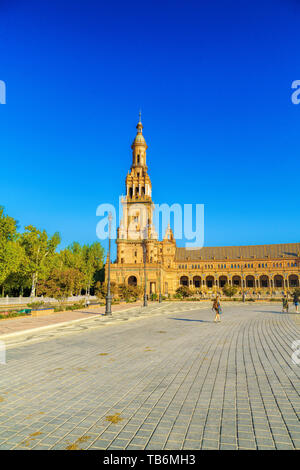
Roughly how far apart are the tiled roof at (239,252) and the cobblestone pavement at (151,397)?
3528 inches

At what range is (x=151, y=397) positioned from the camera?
543 centimetres

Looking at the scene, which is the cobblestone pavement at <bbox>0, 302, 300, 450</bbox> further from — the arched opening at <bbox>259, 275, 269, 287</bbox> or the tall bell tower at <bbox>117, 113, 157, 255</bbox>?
the arched opening at <bbox>259, 275, 269, 287</bbox>

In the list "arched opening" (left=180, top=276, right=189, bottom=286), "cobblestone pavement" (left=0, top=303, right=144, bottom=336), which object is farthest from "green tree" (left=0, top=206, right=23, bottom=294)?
"arched opening" (left=180, top=276, right=189, bottom=286)

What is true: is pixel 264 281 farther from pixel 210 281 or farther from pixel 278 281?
pixel 210 281

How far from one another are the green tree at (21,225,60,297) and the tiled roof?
57.5 meters

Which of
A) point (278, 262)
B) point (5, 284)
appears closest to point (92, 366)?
point (5, 284)

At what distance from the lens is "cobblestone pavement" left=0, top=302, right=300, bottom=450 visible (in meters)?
3.88

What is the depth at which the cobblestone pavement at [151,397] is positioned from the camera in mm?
3881

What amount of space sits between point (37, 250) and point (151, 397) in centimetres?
4471

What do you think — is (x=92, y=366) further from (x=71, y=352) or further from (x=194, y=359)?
(x=194, y=359)

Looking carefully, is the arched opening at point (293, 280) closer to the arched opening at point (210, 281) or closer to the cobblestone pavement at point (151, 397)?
the arched opening at point (210, 281)

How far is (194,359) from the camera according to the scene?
8328mm

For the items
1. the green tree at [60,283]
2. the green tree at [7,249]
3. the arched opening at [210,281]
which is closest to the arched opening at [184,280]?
the arched opening at [210,281]

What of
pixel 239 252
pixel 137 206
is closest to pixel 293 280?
pixel 239 252
